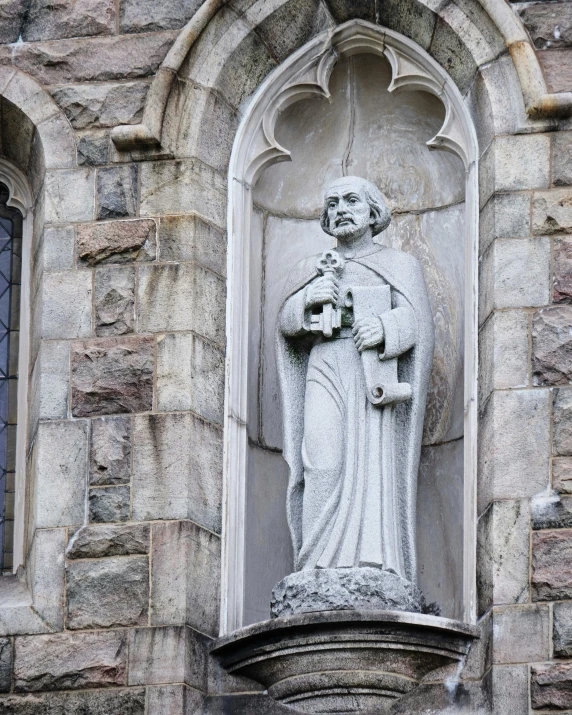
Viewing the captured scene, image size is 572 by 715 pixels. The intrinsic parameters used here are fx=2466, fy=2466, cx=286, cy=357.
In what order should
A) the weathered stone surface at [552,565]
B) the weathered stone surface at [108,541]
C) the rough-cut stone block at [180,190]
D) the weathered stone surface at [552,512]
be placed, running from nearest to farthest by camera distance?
the weathered stone surface at [552,565] → the weathered stone surface at [552,512] → the weathered stone surface at [108,541] → the rough-cut stone block at [180,190]

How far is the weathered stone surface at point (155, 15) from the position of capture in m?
12.3

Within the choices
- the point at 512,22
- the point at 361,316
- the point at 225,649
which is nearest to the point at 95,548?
the point at 225,649

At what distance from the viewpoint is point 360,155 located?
12.9 meters

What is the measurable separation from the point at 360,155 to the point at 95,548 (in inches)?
109

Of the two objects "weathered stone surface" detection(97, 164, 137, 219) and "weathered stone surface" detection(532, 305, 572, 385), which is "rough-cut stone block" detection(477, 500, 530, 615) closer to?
"weathered stone surface" detection(532, 305, 572, 385)

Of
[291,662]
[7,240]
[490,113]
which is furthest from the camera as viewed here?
[7,240]

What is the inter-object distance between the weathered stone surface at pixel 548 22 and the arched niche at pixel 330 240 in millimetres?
505

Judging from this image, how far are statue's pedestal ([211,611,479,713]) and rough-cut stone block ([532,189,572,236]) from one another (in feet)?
6.38

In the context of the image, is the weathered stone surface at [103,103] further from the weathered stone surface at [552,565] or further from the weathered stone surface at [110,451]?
the weathered stone surface at [552,565]

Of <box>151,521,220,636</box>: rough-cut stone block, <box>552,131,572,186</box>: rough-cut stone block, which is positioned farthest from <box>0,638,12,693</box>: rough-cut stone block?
<box>552,131,572,186</box>: rough-cut stone block

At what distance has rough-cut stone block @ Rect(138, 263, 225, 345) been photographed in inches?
464

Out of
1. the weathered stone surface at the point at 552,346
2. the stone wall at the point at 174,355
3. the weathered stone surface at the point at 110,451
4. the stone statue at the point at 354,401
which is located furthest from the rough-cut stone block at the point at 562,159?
the weathered stone surface at the point at 110,451

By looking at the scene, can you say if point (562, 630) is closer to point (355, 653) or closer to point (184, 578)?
point (355, 653)

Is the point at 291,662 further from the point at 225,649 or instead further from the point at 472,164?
the point at 472,164
